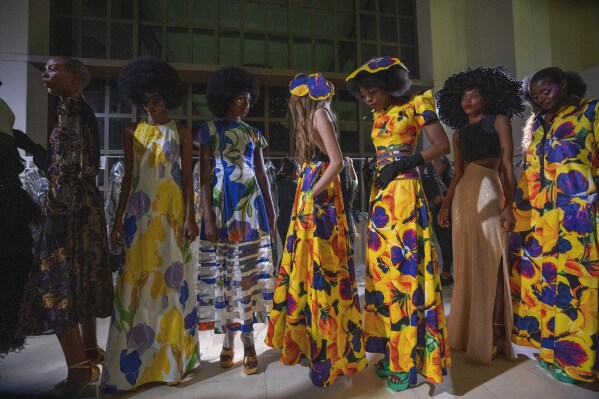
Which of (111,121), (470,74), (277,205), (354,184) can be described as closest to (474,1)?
(354,184)

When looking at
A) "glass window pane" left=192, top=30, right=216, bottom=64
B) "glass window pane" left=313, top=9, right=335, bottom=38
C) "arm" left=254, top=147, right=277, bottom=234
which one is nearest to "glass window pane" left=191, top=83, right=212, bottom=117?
"glass window pane" left=192, top=30, right=216, bottom=64

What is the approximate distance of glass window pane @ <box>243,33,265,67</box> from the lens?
6.32m

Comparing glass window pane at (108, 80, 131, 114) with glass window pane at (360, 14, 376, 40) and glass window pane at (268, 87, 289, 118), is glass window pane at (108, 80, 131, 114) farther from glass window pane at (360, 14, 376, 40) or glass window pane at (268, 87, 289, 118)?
glass window pane at (360, 14, 376, 40)

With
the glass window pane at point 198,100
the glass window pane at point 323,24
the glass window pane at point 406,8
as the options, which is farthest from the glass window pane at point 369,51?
the glass window pane at point 198,100

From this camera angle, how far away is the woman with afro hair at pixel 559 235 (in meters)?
1.91

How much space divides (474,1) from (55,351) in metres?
7.57

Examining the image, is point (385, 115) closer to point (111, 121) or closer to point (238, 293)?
point (238, 293)

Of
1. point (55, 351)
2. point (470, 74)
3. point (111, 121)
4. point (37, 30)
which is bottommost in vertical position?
point (55, 351)

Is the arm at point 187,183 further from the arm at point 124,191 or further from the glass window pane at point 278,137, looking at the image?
the glass window pane at point 278,137

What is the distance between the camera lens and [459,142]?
2.42m

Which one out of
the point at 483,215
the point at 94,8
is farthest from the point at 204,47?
the point at 483,215

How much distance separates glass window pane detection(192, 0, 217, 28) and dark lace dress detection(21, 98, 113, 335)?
5.05 m

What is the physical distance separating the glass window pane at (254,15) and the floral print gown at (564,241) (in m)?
5.59

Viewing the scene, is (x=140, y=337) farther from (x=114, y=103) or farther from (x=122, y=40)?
(x=122, y=40)
